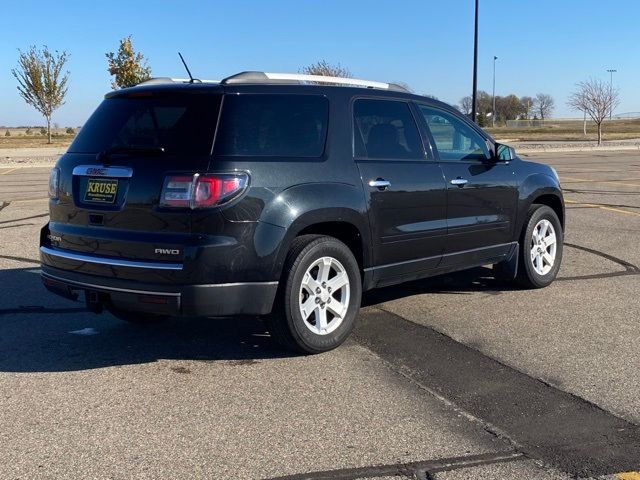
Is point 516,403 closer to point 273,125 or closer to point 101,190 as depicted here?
point 273,125

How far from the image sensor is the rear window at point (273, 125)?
4715mm

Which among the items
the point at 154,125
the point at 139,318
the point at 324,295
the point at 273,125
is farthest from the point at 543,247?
the point at 154,125

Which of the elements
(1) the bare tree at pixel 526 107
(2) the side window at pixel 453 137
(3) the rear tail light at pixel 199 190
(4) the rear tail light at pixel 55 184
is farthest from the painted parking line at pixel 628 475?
(1) the bare tree at pixel 526 107

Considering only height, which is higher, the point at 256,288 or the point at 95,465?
the point at 256,288

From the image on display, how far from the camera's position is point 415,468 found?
3.46 metres

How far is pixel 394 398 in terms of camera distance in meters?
4.36

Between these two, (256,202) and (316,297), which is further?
(316,297)

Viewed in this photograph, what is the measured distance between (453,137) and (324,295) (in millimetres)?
2130

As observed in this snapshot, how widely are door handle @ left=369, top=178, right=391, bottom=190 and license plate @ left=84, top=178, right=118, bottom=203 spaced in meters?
1.82

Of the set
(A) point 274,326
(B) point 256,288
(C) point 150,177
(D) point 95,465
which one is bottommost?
(D) point 95,465

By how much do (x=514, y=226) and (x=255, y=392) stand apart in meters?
3.42

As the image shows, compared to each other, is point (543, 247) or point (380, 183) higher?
point (380, 183)

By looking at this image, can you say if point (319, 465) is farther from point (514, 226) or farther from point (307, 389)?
point (514, 226)

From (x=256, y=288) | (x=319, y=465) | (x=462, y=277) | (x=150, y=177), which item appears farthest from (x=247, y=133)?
(x=462, y=277)
